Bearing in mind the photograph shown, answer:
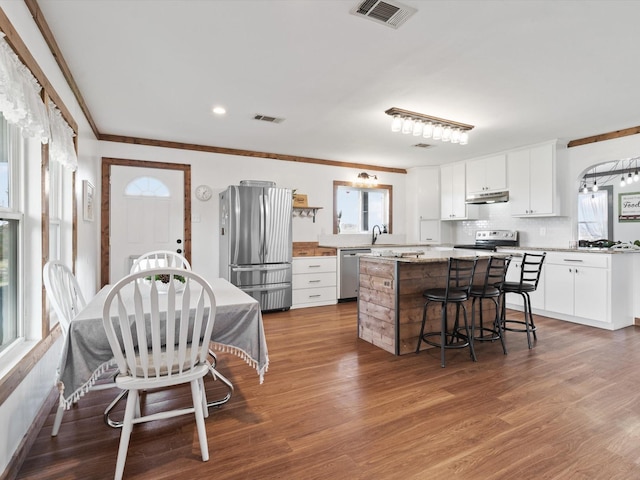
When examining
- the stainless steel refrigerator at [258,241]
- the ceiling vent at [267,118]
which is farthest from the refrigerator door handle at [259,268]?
the ceiling vent at [267,118]

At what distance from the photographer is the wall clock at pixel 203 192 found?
505 cm

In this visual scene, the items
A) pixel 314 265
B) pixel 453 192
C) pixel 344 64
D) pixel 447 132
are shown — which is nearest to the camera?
pixel 344 64

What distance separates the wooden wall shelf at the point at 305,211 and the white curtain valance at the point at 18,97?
4050 millimetres

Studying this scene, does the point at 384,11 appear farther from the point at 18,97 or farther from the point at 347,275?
the point at 347,275

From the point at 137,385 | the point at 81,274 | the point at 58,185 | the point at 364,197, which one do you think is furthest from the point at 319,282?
the point at 137,385

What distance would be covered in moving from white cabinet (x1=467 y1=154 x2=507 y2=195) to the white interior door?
14.9 ft

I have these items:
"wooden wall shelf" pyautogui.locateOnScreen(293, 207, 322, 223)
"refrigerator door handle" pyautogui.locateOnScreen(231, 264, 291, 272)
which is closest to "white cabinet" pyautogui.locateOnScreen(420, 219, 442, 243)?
"wooden wall shelf" pyautogui.locateOnScreen(293, 207, 322, 223)

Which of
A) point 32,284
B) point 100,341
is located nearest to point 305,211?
point 32,284

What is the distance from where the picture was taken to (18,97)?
158cm

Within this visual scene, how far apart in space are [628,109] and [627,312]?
7.63 ft

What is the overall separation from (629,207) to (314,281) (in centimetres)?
638

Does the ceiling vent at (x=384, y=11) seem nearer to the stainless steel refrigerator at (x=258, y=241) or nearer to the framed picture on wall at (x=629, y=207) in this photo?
the stainless steel refrigerator at (x=258, y=241)

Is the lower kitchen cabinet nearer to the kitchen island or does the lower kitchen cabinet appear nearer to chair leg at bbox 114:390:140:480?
the kitchen island

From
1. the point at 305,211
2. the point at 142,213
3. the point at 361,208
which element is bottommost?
the point at 142,213
